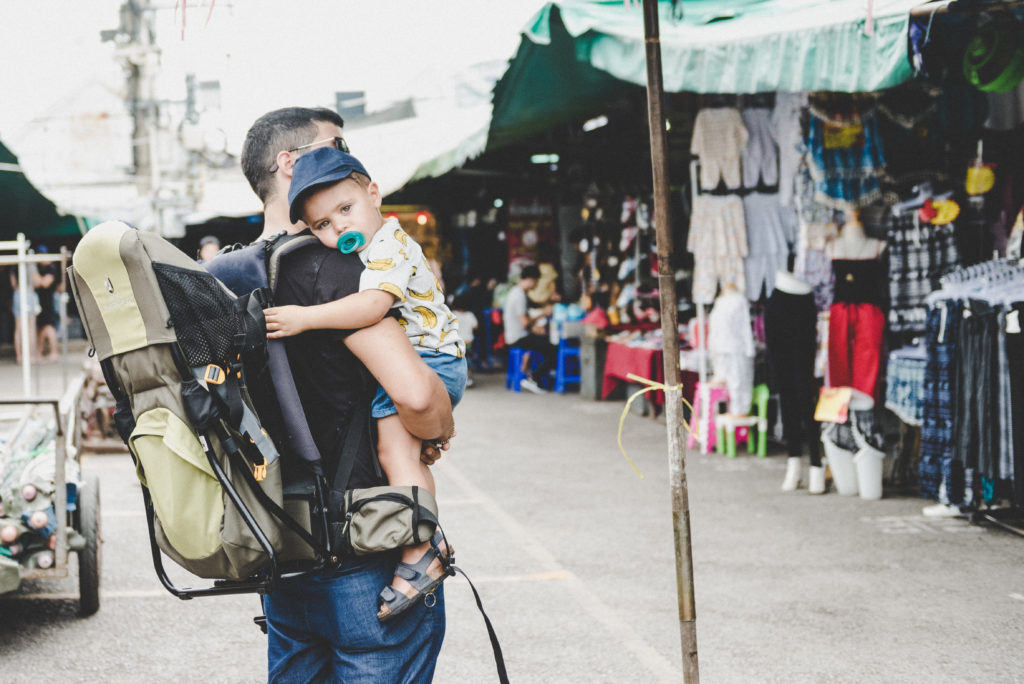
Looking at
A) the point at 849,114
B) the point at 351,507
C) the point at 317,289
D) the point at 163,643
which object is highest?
the point at 849,114

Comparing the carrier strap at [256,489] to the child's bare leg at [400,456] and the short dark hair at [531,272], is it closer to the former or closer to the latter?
the child's bare leg at [400,456]

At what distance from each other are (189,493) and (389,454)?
0.46 meters

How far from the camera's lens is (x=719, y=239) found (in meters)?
9.02

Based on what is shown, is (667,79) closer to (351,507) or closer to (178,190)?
(351,507)

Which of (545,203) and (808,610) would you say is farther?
(545,203)

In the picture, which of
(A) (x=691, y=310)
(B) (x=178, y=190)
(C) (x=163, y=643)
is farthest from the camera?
(B) (x=178, y=190)

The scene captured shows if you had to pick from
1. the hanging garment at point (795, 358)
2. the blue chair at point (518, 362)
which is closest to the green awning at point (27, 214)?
the blue chair at point (518, 362)

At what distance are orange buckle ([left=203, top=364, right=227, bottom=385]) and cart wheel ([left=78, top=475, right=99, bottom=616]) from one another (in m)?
3.50

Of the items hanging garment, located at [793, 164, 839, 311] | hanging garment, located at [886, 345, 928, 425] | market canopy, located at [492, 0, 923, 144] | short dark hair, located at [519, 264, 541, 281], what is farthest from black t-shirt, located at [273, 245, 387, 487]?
short dark hair, located at [519, 264, 541, 281]

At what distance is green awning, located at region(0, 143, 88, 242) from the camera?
21688 millimetres

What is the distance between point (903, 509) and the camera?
7078 mm

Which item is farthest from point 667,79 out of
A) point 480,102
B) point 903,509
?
point 480,102

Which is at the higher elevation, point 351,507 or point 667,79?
point 667,79

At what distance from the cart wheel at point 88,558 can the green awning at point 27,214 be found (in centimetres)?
1752
